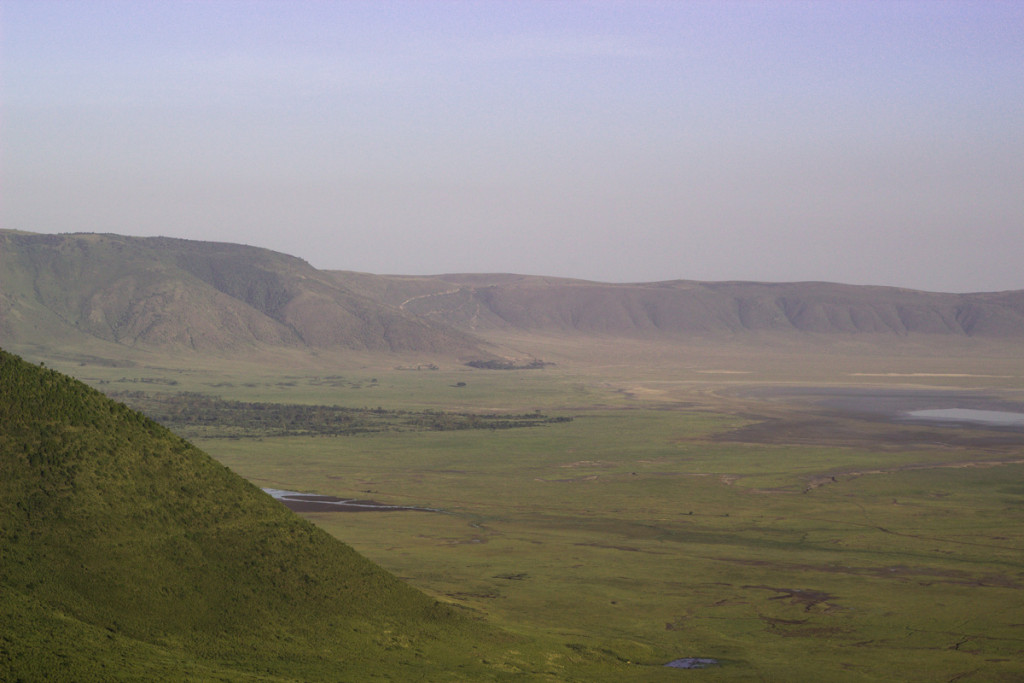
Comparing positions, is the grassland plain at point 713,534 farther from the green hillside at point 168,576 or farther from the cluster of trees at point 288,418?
the cluster of trees at point 288,418

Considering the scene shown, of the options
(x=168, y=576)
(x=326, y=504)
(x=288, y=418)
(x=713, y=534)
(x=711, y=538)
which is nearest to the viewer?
(x=168, y=576)

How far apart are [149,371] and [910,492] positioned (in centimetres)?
14729

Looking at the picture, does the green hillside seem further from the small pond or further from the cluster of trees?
the cluster of trees

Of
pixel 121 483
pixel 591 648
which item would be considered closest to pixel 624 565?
pixel 591 648

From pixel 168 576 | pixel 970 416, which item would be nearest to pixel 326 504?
pixel 168 576

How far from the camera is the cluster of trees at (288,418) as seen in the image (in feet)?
407

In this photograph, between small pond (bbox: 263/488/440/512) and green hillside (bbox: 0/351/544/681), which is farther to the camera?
small pond (bbox: 263/488/440/512)

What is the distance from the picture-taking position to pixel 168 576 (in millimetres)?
33500

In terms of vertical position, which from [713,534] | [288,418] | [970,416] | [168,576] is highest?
[168,576]

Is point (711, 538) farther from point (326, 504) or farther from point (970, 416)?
point (970, 416)

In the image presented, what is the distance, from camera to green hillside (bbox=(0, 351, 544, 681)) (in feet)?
97.8

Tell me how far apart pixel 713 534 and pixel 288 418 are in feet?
264

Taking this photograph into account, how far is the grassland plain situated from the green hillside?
6.27 m

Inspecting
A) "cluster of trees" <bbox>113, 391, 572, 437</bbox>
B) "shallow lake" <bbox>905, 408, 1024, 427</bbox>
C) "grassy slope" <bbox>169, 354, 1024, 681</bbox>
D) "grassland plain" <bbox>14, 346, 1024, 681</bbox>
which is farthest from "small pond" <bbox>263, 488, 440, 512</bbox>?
"shallow lake" <bbox>905, 408, 1024, 427</bbox>
